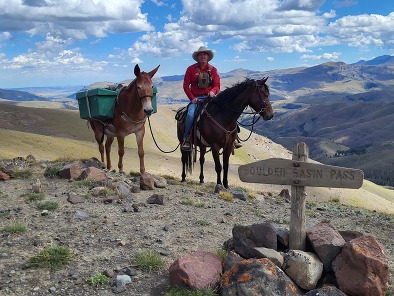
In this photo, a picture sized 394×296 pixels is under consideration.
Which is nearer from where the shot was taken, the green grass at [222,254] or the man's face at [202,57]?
the green grass at [222,254]

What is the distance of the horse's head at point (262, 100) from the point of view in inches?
547

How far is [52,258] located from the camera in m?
7.27

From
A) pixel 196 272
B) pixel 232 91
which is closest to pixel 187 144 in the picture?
pixel 232 91

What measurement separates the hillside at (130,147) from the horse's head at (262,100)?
24.2 ft

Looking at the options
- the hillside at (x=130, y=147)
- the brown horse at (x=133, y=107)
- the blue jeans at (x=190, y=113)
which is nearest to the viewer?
the brown horse at (x=133, y=107)

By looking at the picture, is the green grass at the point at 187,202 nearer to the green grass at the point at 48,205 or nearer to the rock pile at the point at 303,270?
the green grass at the point at 48,205

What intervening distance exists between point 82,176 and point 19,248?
633 cm

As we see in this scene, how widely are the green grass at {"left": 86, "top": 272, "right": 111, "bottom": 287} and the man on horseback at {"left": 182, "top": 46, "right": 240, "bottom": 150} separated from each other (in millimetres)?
9434

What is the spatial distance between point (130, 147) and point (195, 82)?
56739 millimetres

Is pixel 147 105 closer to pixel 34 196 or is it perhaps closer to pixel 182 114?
pixel 182 114

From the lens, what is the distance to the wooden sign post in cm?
709

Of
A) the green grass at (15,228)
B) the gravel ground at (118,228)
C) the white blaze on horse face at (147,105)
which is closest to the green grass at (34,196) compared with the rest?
the gravel ground at (118,228)

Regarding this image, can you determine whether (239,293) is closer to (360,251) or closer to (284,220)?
(360,251)

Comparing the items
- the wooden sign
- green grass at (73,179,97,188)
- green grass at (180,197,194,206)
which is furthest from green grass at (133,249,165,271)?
green grass at (73,179,97,188)
